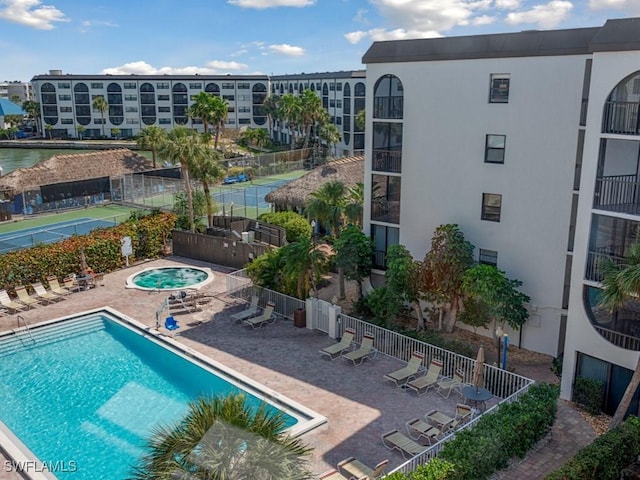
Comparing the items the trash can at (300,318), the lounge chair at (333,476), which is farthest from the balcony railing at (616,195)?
the trash can at (300,318)

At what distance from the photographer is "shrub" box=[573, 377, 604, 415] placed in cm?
1731

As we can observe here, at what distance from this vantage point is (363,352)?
68.5 ft

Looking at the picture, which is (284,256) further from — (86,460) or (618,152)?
(618,152)

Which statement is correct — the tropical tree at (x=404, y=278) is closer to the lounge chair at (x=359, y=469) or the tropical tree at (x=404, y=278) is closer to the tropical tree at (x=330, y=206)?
the tropical tree at (x=330, y=206)

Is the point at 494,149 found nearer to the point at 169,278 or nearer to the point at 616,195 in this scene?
the point at 616,195

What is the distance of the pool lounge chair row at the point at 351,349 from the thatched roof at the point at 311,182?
17653mm

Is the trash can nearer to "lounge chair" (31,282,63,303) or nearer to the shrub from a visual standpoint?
the shrub

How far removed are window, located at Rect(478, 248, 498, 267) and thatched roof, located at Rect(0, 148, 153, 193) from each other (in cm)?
3882

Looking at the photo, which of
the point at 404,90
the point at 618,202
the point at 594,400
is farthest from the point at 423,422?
the point at 404,90

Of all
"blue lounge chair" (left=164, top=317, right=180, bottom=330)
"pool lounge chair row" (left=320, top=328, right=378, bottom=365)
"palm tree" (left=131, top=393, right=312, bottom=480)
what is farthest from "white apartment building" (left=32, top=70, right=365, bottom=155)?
"palm tree" (left=131, top=393, right=312, bottom=480)

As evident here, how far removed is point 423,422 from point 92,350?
14.0 metres

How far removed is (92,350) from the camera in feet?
76.1

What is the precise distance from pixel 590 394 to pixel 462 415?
14.3 feet

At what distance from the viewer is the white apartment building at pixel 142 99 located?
111m
